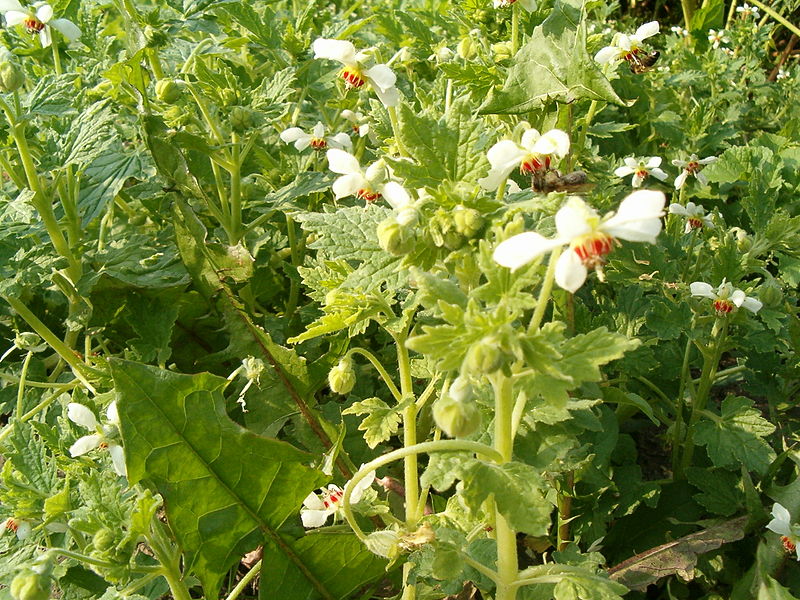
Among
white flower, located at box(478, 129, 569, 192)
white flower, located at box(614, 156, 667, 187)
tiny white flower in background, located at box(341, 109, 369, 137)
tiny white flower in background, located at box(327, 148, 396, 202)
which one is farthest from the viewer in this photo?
white flower, located at box(614, 156, 667, 187)

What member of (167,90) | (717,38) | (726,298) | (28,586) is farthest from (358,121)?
(717,38)

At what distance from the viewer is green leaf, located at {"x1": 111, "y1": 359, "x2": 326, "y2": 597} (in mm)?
1513

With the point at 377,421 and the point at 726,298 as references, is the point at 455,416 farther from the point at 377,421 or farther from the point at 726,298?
the point at 726,298

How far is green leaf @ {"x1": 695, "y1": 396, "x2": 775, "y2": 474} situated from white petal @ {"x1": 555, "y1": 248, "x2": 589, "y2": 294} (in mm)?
1020

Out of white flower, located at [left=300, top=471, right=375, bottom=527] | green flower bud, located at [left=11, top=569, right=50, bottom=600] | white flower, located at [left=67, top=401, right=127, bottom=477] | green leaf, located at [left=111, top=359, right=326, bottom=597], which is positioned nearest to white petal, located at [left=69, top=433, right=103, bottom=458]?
white flower, located at [left=67, top=401, right=127, bottom=477]

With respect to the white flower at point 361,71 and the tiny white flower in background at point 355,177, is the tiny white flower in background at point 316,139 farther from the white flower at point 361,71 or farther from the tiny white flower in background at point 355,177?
the tiny white flower in background at point 355,177

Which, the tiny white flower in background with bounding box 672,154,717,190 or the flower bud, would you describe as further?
the tiny white flower in background with bounding box 672,154,717,190

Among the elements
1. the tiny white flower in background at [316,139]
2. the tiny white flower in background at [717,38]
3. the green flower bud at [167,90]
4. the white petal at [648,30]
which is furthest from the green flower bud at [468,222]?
the tiny white flower in background at [717,38]

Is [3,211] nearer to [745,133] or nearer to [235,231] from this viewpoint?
[235,231]

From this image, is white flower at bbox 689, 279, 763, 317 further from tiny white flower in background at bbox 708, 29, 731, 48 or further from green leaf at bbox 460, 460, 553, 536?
tiny white flower in background at bbox 708, 29, 731, 48

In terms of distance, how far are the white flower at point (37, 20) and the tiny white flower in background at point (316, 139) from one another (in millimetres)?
728

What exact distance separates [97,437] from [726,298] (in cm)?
146

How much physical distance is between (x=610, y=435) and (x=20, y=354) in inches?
74.8

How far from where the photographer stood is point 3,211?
1.97 meters
